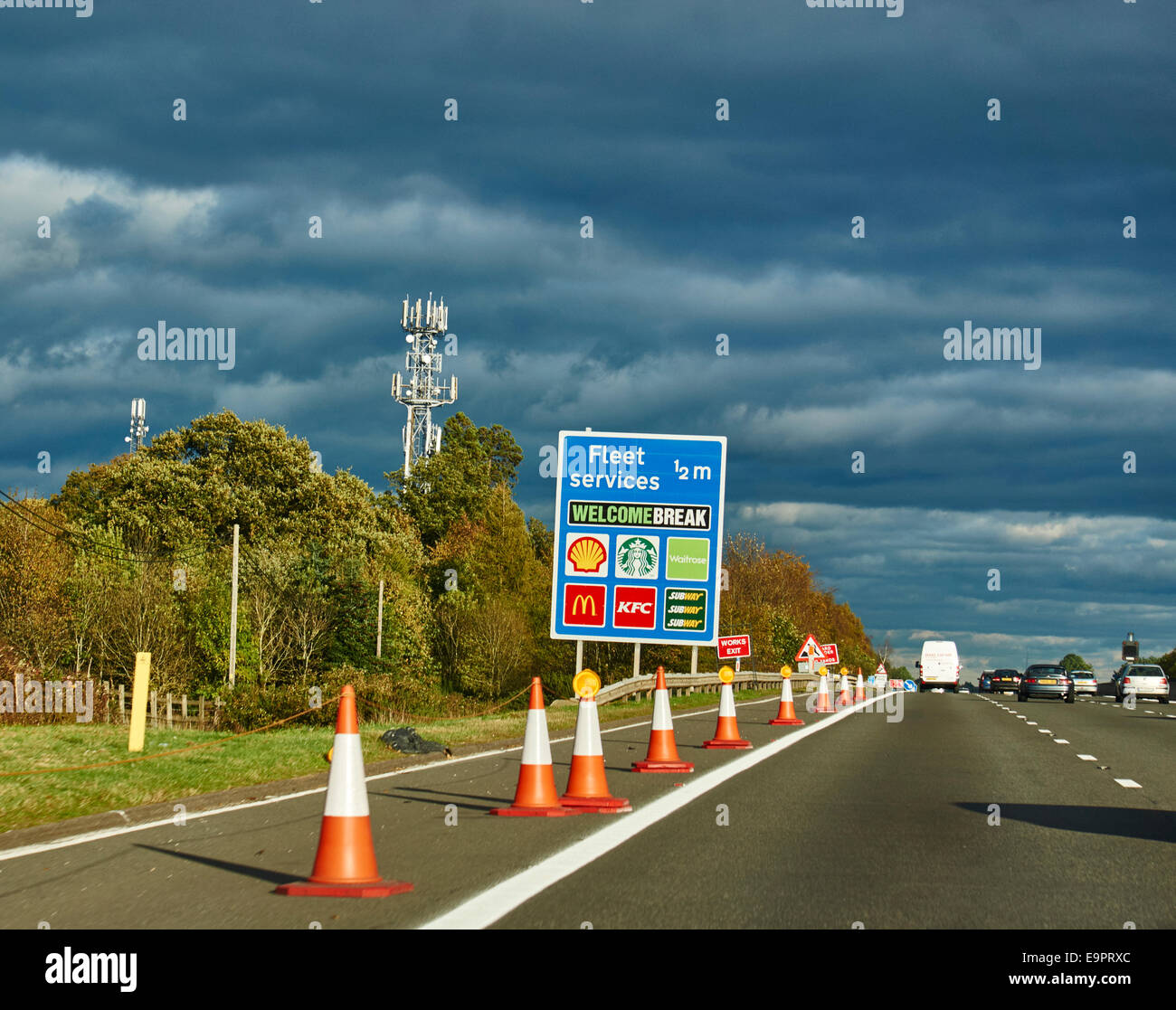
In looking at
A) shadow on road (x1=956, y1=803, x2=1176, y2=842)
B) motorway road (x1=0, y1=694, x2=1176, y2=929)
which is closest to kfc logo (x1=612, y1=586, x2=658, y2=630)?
motorway road (x1=0, y1=694, x2=1176, y2=929)

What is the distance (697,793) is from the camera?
13.1 metres

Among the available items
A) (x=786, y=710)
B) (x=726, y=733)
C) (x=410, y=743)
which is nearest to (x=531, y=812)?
(x=410, y=743)

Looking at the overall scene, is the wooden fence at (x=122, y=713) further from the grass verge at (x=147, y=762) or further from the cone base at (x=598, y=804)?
the cone base at (x=598, y=804)

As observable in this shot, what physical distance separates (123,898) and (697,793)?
668cm

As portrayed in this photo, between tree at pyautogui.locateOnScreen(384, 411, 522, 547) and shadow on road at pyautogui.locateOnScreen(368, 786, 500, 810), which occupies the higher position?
tree at pyautogui.locateOnScreen(384, 411, 522, 547)

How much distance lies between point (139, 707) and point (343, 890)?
428 inches

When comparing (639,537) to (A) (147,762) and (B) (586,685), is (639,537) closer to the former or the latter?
(A) (147,762)

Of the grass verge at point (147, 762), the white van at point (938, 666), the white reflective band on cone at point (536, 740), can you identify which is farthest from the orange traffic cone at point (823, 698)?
the white van at point (938, 666)

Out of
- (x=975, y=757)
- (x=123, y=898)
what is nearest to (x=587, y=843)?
(x=123, y=898)

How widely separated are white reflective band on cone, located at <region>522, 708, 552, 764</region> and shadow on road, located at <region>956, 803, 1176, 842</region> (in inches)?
144

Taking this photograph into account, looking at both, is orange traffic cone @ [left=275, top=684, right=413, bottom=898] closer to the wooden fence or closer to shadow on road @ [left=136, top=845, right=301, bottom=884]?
shadow on road @ [left=136, top=845, right=301, bottom=884]

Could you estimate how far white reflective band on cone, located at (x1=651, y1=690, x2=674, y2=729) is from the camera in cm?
1490

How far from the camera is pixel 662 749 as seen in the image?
15.5 m
